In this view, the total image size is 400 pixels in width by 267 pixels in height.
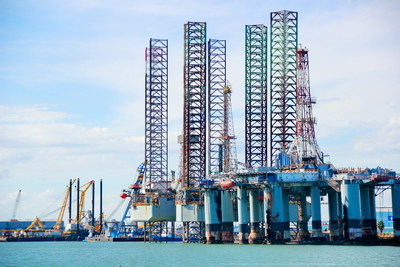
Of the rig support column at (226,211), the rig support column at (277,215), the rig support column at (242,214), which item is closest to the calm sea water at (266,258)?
the rig support column at (277,215)

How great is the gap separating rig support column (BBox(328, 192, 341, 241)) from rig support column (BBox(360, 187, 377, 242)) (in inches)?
189

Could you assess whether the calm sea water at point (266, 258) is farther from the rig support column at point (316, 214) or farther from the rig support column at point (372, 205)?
the rig support column at point (372, 205)

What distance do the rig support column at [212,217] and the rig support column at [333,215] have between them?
13.4 metres

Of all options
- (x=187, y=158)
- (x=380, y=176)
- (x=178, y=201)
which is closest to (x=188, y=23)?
(x=187, y=158)

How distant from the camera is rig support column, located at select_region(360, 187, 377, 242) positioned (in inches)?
2968

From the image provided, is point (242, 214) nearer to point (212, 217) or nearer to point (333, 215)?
point (212, 217)

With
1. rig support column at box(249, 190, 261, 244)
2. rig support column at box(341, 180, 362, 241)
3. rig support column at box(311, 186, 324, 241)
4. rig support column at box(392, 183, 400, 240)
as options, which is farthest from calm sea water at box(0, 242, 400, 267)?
rig support column at box(249, 190, 261, 244)

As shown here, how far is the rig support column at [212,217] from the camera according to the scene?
84.9m

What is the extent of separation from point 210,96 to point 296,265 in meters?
42.9

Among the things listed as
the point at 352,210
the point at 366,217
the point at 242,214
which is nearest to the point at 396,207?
the point at 366,217

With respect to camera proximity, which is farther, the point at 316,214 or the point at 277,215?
the point at 316,214

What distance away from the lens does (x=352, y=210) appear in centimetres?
7250

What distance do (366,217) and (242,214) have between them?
552 inches

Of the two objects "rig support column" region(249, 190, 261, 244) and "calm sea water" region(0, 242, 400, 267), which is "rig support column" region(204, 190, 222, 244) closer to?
"rig support column" region(249, 190, 261, 244)
